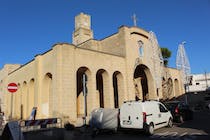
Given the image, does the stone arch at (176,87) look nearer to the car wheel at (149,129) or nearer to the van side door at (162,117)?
the van side door at (162,117)

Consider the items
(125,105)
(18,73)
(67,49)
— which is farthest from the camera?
(18,73)

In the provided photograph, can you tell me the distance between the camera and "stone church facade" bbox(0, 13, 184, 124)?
18078mm

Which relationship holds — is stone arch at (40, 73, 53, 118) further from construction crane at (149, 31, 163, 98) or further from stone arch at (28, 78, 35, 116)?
construction crane at (149, 31, 163, 98)

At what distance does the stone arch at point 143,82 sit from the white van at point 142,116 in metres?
13.9

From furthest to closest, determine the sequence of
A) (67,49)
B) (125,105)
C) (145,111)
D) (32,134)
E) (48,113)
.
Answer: (48,113) < (67,49) < (125,105) < (145,111) < (32,134)

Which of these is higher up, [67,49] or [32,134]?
[67,49]

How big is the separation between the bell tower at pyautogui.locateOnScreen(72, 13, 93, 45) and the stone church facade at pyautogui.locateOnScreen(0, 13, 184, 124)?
7133mm

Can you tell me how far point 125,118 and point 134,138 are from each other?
148 cm

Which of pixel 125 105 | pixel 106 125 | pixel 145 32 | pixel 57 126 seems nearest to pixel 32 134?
pixel 57 126

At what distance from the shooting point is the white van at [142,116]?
12.0 metres

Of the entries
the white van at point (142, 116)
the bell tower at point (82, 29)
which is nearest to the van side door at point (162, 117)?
the white van at point (142, 116)

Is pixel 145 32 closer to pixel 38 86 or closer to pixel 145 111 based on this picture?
pixel 38 86

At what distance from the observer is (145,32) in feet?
93.0

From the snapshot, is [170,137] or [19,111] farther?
[19,111]
